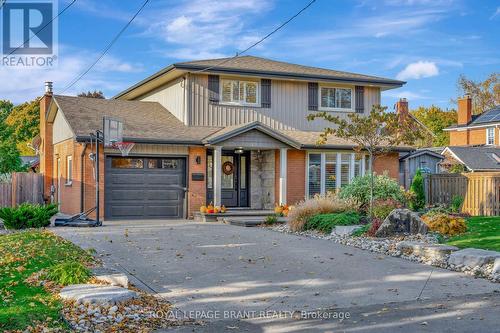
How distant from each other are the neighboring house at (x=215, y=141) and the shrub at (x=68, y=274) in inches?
414

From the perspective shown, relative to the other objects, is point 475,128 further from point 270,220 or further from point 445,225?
point 445,225

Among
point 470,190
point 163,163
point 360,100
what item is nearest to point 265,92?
point 360,100

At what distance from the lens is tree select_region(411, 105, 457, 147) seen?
5722cm

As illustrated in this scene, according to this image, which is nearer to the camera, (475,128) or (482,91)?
(475,128)

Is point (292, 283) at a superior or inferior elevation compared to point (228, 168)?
inferior

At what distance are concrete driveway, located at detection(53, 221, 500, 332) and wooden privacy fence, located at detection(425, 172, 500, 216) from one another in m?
9.28

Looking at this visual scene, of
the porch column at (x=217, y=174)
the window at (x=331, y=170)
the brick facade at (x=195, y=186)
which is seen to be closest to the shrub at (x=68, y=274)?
the porch column at (x=217, y=174)

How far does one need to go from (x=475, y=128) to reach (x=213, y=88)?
3049 centimetres

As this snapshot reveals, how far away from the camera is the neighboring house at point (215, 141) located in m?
19.8

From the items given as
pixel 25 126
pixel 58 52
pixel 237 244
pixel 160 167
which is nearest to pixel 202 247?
pixel 237 244

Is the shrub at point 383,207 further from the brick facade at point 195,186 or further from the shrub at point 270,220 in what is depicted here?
the brick facade at point 195,186

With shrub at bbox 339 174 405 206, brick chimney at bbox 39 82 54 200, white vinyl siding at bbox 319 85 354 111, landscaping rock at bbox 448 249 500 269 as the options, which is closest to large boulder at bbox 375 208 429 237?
landscaping rock at bbox 448 249 500 269

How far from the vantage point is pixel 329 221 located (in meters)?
15.3

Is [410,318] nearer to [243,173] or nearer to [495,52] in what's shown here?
[243,173]
